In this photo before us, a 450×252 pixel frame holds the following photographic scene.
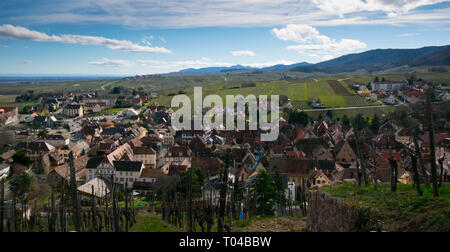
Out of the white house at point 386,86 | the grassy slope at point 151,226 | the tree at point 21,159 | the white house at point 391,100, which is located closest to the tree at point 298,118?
the white house at point 391,100

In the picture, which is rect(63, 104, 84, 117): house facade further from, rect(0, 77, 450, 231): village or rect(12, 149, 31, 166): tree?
rect(12, 149, 31, 166): tree

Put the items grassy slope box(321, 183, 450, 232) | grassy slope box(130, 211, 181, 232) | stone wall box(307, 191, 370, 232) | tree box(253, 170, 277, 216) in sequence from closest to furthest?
grassy slope box(321, 183, 450, 232)
stone wall box(307, 191, 370, 232)
grassy slope box(130, 211, 181, 232)
tree box(253, 170, 277, 216)

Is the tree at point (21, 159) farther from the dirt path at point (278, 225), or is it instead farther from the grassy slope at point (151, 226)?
the dirt path at point (278, 225)

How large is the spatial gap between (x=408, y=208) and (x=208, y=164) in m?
32.2

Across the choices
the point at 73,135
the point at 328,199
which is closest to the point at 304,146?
the point at 328,199

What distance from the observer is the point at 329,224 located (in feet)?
39.1

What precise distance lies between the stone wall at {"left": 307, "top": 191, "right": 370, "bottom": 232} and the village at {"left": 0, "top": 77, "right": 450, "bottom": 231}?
360cm

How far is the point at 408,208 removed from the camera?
416 inches

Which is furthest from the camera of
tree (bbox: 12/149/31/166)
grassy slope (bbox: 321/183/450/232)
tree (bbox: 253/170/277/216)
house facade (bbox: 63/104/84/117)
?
house facade (bbox: 63/104/84/117)

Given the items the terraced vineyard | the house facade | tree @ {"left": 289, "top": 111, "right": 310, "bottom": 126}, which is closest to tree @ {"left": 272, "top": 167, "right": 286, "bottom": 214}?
tree @ {"left": 289, "top": 111, "right": 310, "bottom": 126}

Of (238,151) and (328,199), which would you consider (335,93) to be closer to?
(238,151)

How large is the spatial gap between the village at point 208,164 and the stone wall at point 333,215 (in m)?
3.60

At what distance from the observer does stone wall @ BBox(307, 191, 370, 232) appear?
10195mm

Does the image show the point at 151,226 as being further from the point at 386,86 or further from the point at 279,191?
the point at 386,86
